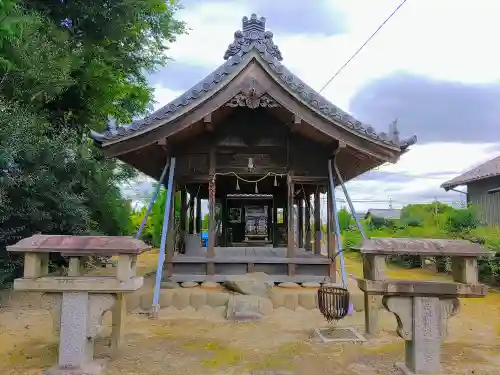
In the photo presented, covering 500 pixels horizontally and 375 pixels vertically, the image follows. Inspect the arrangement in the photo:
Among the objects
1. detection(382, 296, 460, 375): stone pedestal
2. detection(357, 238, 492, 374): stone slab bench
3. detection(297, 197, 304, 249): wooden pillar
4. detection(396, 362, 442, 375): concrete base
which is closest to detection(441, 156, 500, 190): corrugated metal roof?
detection(297, 197, 304, 249): wooden pillar

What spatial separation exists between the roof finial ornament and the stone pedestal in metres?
6.19

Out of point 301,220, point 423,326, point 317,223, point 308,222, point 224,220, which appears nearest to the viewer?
point 423,326

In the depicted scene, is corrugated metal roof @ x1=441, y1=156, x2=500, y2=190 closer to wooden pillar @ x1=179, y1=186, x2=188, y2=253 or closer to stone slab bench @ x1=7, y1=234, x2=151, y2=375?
wooden pillar @ x1=179, y1=186, x2=188, y2=253

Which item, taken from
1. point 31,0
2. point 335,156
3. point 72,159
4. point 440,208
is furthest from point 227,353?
point 440,208

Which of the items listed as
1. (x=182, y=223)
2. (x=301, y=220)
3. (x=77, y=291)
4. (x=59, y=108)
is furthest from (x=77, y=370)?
(x=301, y=220)

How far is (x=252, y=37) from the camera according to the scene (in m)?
8.51

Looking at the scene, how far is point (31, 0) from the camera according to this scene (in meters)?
9.97

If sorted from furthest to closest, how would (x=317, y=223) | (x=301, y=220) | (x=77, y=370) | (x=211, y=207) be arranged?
(x=301, y=220) < (x=317, y=223) < (x=211, y=207) < (x=77, y=370)

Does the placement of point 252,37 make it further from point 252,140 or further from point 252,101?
point 252,140

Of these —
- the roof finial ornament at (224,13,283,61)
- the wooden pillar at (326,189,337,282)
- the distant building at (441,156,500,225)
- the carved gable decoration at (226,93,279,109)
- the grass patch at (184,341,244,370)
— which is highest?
the roof finial ornament at (224,13,283,61)

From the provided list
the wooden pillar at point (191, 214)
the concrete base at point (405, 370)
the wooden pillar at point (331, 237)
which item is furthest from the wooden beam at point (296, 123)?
the wooden pillar at point (191, 214)

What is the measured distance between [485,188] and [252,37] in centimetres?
1360

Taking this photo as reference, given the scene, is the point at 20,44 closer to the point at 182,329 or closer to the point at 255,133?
the point at 255,133

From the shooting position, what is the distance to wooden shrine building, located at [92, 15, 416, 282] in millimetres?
7434
